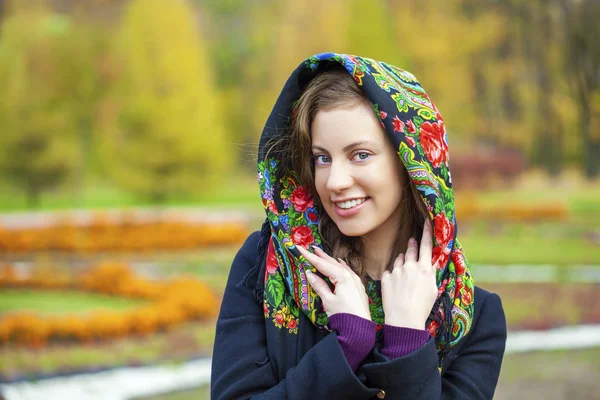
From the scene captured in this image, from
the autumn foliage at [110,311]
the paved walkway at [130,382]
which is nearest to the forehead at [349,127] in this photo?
the paved walkway at [130,382]

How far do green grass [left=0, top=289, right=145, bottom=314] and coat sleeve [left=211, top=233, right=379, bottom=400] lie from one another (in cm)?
456

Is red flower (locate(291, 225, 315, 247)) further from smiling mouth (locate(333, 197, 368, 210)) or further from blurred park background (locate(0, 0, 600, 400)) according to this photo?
blurred park background (locate(0, 0, 600, 400))

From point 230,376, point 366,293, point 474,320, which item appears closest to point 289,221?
point 366,293

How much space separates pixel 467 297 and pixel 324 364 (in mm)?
431

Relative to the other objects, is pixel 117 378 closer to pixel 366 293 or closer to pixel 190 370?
pixel 190 370

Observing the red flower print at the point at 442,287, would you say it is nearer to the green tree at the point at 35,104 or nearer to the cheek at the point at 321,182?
the cheek at the point at 321,182

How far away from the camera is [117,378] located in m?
4.91

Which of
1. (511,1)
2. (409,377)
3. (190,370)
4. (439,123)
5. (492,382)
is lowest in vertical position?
(190,370)

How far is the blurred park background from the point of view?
615 centimetres

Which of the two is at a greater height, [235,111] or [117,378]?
[235,111]

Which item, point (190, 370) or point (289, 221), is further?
point (190, 370)

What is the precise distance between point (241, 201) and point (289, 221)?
4.89m

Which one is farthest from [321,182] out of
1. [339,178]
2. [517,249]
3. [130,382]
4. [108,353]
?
[517,249]

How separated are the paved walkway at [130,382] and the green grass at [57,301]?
3.07ft
